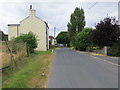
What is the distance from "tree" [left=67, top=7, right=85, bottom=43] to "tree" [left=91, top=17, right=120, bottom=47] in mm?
30764

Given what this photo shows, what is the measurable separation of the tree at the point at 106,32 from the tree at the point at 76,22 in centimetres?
3076

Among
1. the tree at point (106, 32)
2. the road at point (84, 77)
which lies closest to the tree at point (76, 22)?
the tree at point (106, 32)

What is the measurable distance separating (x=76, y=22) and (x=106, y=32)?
3278cm

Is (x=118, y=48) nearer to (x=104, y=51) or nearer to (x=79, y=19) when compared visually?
(x=104, y=51)

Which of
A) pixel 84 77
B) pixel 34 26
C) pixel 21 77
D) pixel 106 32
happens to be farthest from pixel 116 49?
pixel 21 77

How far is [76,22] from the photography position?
65.4m

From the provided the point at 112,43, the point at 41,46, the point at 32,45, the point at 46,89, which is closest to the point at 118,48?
the point at 112,43

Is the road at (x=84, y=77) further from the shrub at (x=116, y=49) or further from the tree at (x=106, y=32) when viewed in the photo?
the tree at (x=106, y=32)

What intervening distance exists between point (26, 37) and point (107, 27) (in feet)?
46.1

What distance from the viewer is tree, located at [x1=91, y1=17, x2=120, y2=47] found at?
107ft

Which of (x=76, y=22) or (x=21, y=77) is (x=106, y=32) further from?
(x=76, y=22)

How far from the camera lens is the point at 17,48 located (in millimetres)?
18281

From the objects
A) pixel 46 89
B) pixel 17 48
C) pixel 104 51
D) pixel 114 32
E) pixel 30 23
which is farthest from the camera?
pixel 30 23

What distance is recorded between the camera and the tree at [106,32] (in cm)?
3275
